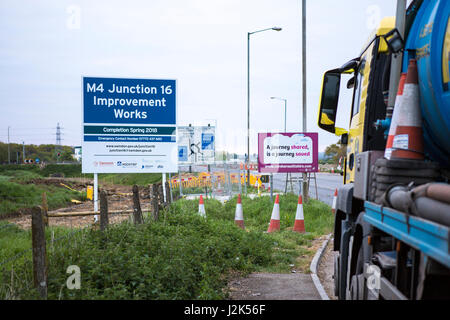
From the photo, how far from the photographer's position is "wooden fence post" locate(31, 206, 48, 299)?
4574mm

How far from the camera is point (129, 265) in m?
5.80

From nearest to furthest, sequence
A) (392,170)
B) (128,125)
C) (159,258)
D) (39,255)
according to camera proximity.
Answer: (392,170)
(39,255)
(159,258)
(128,125)

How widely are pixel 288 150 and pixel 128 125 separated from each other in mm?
7591

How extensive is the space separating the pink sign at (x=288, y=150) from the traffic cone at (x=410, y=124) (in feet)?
42.9

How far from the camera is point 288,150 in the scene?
55.8ft

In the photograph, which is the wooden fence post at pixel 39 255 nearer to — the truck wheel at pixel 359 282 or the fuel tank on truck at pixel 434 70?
the truck wheel at pixel 359 282

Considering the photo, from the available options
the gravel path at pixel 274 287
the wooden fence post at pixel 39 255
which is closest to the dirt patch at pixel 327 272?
the gravel path at pixel 274 287

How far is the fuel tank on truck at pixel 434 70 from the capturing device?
357 centimetres

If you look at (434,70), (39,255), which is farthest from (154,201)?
(434,70)

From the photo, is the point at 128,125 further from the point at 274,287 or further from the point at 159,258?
the point at 274,287

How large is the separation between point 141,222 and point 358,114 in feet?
15.7

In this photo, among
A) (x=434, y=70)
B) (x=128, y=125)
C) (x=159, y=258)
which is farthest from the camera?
(x=128, y=125)

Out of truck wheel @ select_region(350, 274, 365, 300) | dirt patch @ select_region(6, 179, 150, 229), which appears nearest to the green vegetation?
dirt patch @ select_region(6, 179, 150, 229)
